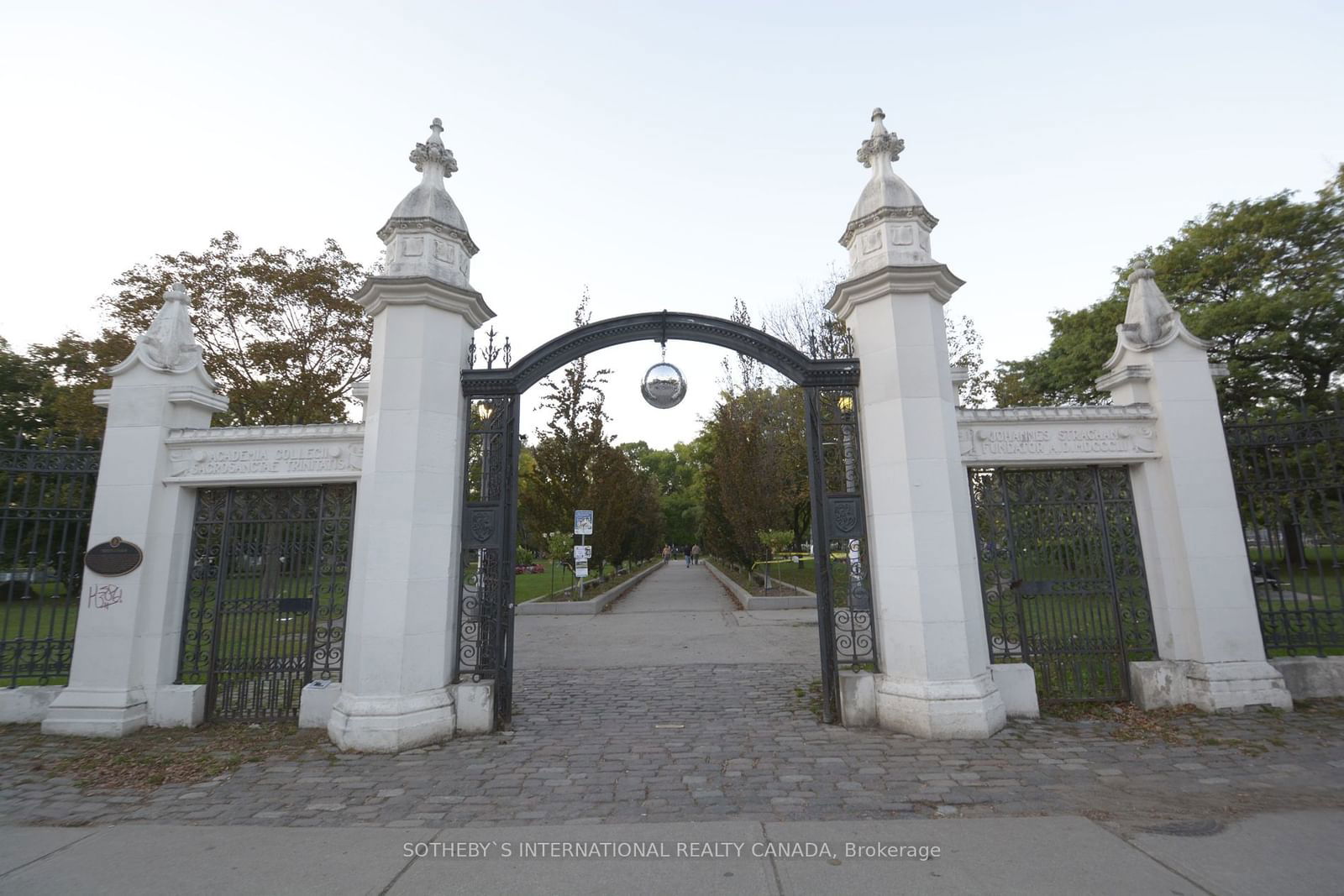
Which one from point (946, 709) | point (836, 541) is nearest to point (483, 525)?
point (836, 541)

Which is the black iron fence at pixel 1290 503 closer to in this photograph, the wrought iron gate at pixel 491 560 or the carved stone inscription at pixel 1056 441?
the carved stone inscription at pixel 1056 441

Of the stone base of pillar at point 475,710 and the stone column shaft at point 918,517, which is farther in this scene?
the stone base of pillar at point 475,710

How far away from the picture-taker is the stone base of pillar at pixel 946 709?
5.66m

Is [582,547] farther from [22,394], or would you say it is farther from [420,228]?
[22,394]

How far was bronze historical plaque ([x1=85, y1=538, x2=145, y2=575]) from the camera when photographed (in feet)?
21.1

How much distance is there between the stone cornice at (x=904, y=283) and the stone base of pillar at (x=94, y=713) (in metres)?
8.81

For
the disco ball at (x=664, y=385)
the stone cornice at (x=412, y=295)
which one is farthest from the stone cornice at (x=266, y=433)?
the disco ball at (x=664, y=385)

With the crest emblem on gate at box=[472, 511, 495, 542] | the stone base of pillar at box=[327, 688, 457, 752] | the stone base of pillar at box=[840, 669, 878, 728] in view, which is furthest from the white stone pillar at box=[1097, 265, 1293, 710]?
the stone base of pillar at box=[327, 688, 457, 752]

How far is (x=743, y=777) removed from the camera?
488cm

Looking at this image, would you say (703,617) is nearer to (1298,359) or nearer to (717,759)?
(717,759)

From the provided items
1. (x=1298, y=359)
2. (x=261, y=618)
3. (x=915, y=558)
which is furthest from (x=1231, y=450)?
(x=1298, y=359)

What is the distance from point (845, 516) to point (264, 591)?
20.8ft

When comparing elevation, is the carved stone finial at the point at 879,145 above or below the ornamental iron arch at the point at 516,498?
above

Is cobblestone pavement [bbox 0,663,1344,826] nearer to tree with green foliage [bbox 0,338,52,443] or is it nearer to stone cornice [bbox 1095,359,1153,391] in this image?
stone cornice [bbox 1095,359,1153,391]
